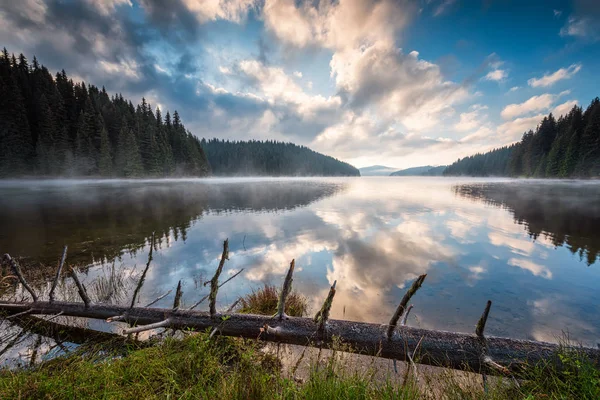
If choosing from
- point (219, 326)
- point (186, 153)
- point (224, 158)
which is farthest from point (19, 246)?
point (224, 158)

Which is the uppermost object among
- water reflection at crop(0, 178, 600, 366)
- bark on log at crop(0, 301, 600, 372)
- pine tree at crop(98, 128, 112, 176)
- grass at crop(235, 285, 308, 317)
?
pine tree at crop(98, 128, 112, 176)

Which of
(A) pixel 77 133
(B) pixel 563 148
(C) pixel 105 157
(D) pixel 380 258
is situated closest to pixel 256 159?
(C) pixel 105 157

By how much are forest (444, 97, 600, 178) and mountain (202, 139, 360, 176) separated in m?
127

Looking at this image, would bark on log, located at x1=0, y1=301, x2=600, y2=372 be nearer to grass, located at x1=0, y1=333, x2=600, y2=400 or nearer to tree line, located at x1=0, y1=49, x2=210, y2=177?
grass, located at x1=0, y1=333, x2=600, y2=400

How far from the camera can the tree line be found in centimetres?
5378

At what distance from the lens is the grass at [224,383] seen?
8.54 ft

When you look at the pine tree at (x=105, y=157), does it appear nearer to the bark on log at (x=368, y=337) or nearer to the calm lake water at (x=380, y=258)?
the calm lake water at (x=380, y=258)

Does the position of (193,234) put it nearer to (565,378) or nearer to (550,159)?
(565,378)

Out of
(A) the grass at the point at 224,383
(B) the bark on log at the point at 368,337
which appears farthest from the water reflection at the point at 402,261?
(A) the grass at the point at 224,383

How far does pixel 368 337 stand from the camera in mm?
4234

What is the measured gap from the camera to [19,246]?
40.3 ft

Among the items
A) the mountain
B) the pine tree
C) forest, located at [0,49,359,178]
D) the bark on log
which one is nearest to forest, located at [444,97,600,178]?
the bark on log

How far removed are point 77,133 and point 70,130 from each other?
629 cm

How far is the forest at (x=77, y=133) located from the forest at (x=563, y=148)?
131 meters
